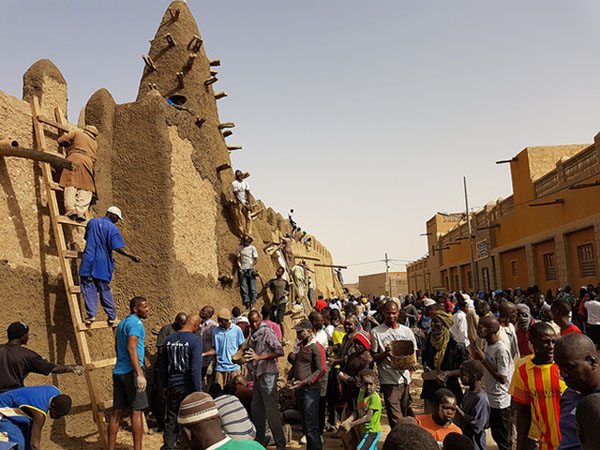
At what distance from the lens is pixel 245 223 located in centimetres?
1051

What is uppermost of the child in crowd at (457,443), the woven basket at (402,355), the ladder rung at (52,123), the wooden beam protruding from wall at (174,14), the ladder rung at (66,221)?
the wooden beam protruding from wall at (174,14)

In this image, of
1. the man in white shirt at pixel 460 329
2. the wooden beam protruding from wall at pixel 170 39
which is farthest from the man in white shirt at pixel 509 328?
the wooden beam protruding from wall at pixel 170 39

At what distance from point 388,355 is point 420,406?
3899mm

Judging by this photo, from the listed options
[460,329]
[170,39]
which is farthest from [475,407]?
[170,39]

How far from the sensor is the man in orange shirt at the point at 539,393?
11.2 ft

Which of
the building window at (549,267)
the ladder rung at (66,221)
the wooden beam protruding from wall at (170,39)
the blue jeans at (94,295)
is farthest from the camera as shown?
the building window at (549,267)

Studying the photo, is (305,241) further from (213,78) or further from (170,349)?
(170,349)

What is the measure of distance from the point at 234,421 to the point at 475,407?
2.41m

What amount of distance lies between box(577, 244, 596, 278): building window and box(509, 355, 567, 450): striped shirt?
15.2 m

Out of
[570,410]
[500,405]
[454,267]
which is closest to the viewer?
[570,410]

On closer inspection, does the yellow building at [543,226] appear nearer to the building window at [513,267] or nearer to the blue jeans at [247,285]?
the building window at [513,267]

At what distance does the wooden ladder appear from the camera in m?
5.56

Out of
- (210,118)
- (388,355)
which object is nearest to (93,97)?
(210,118)

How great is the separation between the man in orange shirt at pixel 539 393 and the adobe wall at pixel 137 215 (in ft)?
16.2
